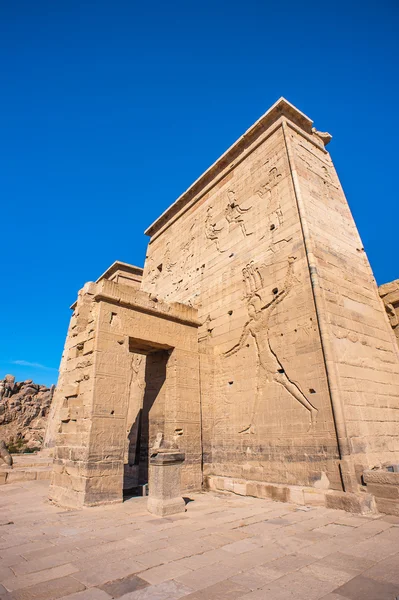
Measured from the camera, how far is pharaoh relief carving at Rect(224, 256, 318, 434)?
681 centimetres

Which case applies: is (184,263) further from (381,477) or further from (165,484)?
(381,477)

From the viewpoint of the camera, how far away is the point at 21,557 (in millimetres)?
3287

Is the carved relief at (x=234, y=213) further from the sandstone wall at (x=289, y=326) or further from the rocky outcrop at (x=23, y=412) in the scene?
the rocky outcrop at (x=23, y=412)

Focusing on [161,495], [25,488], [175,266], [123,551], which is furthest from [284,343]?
[25,488]

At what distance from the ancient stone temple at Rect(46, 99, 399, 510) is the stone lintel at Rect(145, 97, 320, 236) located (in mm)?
57

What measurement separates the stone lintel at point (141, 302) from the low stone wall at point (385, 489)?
5132 mm

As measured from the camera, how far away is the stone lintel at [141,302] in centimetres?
723

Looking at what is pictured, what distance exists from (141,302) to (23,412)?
25037mm

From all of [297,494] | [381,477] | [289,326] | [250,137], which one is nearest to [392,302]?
[289,326]

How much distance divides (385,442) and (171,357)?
4.76 metres

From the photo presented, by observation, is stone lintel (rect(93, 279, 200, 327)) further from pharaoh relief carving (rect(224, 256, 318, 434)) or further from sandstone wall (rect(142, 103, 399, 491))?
pharaoh relief carving (rect(224, 256, 318, 434))

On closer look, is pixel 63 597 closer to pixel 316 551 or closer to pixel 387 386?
pixel 316 551

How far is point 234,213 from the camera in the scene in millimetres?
9859

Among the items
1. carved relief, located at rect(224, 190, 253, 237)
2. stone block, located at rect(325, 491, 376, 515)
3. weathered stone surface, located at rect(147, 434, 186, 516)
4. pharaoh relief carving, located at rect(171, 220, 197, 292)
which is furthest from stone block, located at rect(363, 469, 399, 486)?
pharaoh relief carving, located at rect(171, 220, 197, 292)
